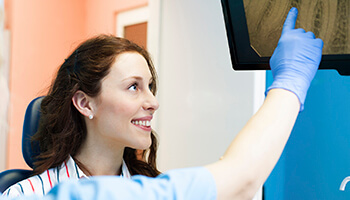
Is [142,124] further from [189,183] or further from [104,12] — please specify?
[104,12]

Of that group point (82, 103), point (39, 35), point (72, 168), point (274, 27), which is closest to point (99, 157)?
point (72, 168)

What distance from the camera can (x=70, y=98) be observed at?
4.99ft

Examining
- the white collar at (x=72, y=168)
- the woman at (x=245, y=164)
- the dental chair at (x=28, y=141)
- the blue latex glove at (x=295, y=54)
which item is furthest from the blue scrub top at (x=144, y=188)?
the dental chair at (x=28, y=141)

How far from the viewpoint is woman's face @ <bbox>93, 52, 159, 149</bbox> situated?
1405 mm

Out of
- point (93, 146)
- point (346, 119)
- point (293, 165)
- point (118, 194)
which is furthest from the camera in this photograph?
point (93, 146)

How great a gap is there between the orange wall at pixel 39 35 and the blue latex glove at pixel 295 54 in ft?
9.49

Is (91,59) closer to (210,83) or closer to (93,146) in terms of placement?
(93,146)

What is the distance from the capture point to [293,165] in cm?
137

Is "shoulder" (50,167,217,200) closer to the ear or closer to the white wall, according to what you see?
the ear

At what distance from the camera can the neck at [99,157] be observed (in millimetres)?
1486

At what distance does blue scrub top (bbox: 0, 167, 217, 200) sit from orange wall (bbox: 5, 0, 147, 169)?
3.20 metres

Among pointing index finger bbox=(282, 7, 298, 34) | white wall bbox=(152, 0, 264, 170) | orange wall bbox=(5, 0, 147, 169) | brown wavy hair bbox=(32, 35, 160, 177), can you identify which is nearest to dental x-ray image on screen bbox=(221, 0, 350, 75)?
pointing index finger bbox=(282, 7, 298, 34)

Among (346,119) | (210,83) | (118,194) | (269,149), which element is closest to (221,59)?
(210,83)

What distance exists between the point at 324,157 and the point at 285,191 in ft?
0.61
